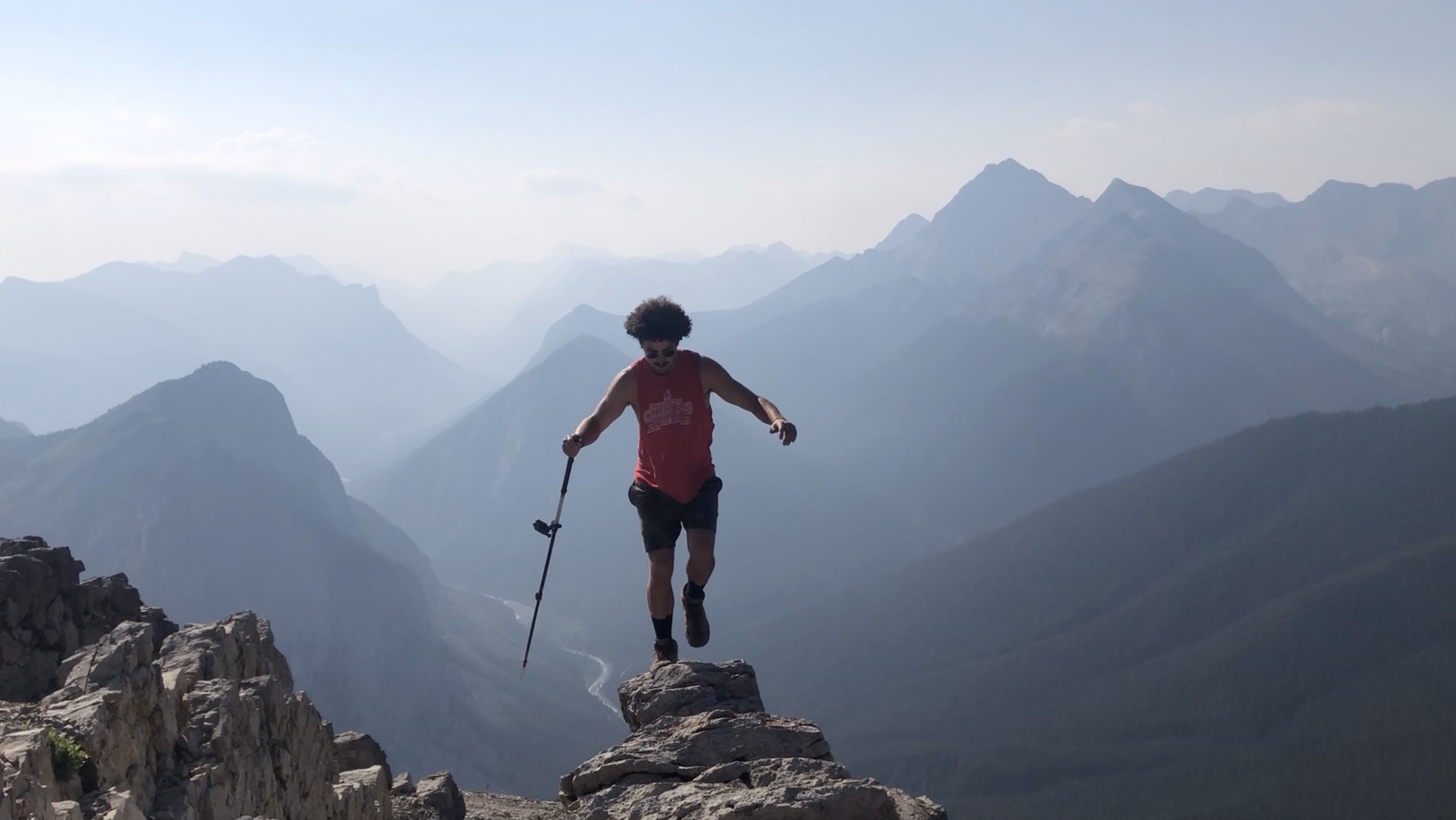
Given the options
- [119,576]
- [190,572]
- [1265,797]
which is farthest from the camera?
[190,572]

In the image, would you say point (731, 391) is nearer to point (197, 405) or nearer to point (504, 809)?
point (504, 809)

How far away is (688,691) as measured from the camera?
12516 millimetres

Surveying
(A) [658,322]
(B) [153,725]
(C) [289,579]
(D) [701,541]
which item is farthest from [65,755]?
(C) [289,579]

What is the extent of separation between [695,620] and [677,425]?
260 centimetres

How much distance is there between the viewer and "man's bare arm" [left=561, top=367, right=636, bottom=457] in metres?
12.9

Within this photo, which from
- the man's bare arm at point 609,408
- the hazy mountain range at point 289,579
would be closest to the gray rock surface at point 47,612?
the man's bare arm at point 609,408

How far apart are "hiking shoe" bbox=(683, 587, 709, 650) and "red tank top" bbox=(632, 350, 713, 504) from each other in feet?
4.44

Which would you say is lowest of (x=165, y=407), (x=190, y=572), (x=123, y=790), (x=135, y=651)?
(x=123, y=790)

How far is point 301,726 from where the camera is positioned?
38.1 feet

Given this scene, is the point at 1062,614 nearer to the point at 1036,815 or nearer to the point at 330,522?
the point at 1036,815

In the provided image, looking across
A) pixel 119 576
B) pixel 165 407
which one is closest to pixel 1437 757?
pixel 119 576

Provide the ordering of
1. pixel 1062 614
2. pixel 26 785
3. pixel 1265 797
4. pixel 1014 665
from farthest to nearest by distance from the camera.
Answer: pixel 1062 614 → pixel 1014 665 → pixel 1265 797 → pixel 26 785

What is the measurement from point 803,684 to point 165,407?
121 meters

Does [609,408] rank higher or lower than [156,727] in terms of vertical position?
higher
